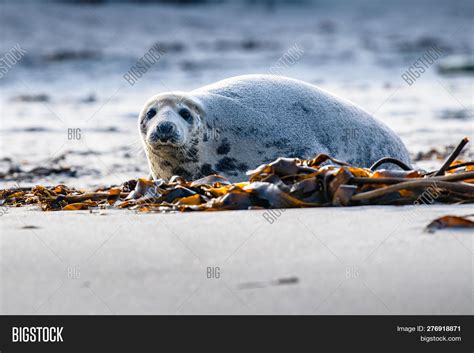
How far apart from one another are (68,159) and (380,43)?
676 inches

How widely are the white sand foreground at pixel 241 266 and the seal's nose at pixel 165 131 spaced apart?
4.74ft

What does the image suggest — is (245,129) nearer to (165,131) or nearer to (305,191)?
(165,131)


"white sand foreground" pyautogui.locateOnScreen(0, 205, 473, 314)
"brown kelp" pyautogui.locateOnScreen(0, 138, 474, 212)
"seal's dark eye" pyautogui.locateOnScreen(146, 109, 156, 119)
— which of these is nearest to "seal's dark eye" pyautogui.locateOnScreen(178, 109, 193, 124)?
"seal's dark eye" pyautogui.locateOnScreen(146, 109, 156, 119)

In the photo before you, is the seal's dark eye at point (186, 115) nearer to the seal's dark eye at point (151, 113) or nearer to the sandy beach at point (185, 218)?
the seal's dark eye at point (151, 113)

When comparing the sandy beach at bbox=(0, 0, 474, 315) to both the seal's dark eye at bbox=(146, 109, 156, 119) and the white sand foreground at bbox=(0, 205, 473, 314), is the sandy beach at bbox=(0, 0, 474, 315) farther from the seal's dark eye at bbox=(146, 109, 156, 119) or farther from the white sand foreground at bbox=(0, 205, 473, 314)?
the seal's dark eye at bbox=(146, 109, 156, 119)

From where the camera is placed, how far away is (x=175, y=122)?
5223mm

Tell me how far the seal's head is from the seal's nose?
0.17 ft

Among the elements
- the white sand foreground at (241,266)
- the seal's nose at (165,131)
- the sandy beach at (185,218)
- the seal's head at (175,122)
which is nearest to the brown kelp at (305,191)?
the sandy beach at (185,218)

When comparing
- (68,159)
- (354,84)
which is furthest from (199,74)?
(68,159)

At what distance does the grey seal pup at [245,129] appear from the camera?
215 inches

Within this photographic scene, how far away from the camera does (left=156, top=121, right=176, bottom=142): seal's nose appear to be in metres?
5.15

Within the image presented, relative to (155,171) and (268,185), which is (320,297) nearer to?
(268,185)
